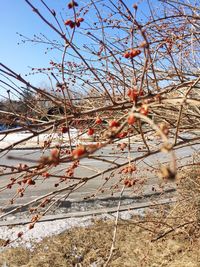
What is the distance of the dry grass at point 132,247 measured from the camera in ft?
15.8

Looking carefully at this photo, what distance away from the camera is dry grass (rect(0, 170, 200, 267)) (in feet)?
15.8

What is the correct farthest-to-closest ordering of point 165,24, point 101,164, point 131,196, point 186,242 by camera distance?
point 101,164 → point 131,196 → point 186,242 → point 165,24

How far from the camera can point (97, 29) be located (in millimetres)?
4109

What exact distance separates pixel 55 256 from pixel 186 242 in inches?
65.9

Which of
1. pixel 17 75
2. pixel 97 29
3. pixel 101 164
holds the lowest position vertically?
pixel 101 164

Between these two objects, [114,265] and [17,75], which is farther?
[114,265]

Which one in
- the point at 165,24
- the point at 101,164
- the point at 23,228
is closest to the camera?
the point at 165,24

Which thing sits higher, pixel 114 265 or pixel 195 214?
pixel 195 214

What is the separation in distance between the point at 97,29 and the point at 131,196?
4.33 meters

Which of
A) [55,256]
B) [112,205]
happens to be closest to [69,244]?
[55,256]

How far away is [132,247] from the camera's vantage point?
5.21 metres

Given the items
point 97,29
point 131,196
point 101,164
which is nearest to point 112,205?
point 131,196

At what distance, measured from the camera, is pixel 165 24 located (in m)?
4.01

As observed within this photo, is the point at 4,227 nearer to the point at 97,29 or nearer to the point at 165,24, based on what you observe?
the point at 97,29
